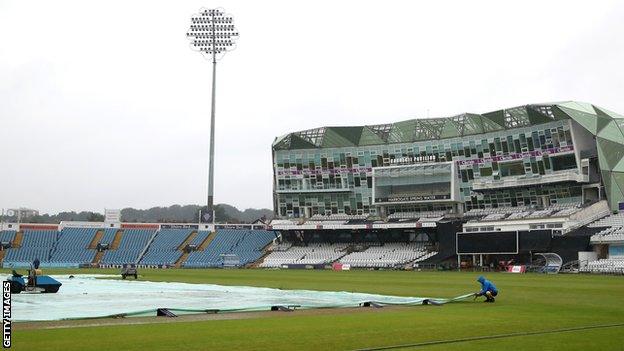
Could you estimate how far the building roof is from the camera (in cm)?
8744

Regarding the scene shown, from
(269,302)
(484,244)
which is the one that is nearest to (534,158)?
(484,244)

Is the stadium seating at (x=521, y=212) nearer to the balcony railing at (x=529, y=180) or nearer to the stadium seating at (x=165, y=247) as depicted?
the balcony railing at (x=529, y=180)

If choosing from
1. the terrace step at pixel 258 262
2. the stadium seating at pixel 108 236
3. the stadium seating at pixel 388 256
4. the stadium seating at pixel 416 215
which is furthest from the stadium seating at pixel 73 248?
the stadium seating at pixel 416 215

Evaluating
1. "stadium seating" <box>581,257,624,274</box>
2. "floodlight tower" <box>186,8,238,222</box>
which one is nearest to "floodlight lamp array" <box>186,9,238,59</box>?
"floodlight tower" <box>186,8,238,222</box>

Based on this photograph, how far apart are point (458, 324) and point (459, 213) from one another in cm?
8304

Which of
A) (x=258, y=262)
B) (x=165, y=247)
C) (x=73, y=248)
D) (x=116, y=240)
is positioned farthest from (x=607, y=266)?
(x=73, y=248)

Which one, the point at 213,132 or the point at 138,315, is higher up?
the point at 213,132

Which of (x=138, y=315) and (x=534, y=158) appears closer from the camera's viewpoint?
(x=138, y=315)

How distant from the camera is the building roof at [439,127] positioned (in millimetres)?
87438

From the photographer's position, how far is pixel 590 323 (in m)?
21.7

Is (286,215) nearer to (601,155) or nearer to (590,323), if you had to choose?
(601,155)

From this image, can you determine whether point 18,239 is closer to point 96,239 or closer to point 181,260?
point 96,239

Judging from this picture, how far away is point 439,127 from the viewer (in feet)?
341

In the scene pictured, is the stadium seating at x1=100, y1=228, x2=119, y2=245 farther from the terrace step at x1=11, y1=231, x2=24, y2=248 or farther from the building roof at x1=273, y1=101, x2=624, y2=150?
the building roof at x1=273, y1=101, x2=624, y2=150
